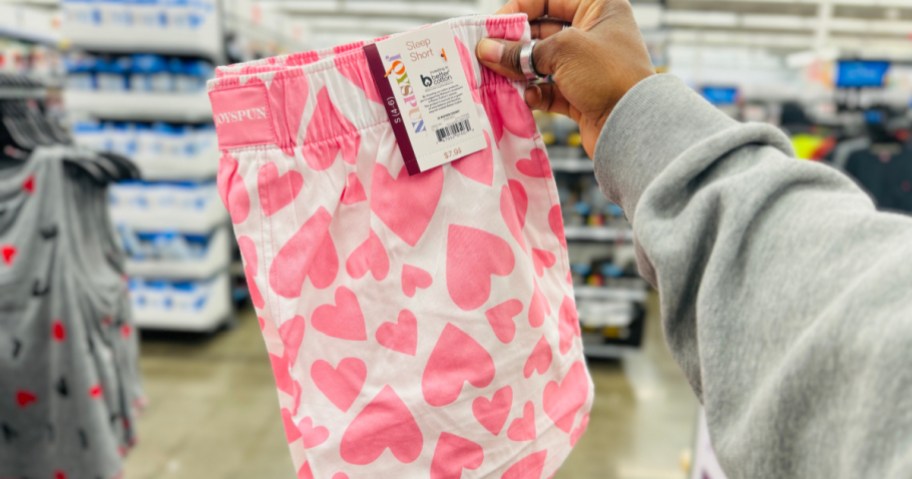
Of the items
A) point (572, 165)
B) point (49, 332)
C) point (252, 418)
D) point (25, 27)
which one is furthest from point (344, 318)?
point (25, 27)

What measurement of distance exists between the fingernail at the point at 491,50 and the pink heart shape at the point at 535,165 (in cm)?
13

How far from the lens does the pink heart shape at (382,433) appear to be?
71cm

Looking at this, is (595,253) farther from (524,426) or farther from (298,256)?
(298,256)

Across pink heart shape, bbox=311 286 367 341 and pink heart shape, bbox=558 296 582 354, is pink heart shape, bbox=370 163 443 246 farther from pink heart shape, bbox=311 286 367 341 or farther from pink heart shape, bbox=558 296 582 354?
pink heart shape, bbox=558 296 582 354

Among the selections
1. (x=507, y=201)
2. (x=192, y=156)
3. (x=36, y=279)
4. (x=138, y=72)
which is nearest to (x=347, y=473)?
(x=507, y=201)

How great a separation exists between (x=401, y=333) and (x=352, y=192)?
0.18m

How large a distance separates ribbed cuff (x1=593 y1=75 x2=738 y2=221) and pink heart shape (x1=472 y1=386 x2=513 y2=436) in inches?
10.6

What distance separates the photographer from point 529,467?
785mm

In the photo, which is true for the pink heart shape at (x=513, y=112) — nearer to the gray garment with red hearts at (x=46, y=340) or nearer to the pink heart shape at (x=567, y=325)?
the pink heart shape at (x=567, y=325)

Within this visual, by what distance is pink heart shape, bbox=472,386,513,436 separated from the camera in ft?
2.44

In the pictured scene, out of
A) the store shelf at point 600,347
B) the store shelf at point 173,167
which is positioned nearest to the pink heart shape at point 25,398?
the store shelf at point 173,167

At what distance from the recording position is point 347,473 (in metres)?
0.71

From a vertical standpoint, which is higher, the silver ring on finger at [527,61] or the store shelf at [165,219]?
the silver ring on finger at [527,61]

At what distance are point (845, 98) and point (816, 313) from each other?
227 inches
